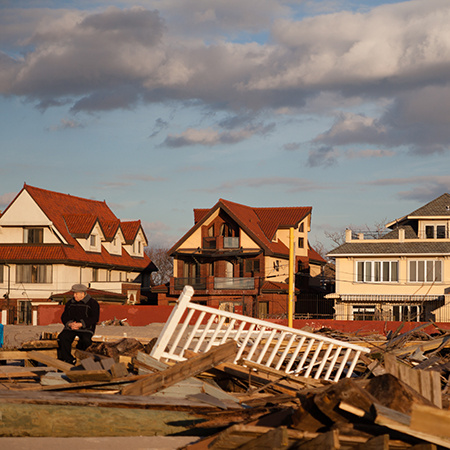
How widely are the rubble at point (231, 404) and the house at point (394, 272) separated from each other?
3764 centimetres

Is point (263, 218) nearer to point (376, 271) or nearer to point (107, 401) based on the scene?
point (376, 271)

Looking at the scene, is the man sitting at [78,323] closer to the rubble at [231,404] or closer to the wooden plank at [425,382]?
the rubble at [231,404]

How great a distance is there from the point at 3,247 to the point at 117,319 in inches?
643

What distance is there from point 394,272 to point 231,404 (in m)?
41.6

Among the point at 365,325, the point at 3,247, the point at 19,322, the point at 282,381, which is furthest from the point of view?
the point at 3,247

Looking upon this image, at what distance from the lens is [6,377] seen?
34.1 ft

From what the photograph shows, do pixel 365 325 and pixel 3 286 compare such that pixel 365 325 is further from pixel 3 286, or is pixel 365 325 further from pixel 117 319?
pixel 3 286

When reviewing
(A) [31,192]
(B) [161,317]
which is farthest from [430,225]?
(A) [31,192]

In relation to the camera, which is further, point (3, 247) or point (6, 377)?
point (3, 247)

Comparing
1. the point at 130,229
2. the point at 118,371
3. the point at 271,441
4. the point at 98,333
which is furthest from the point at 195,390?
the point at 130,229

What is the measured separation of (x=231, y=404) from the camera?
791 cm

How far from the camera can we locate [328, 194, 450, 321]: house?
1847 inches

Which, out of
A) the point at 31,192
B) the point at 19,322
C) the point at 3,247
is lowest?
the point at 19,322

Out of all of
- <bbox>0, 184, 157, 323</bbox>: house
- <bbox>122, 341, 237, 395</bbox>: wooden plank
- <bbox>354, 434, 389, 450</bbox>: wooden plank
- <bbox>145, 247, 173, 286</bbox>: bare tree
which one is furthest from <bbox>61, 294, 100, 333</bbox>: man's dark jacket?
<bbox>145, 247, 173, 286</bbox>: bare tree
